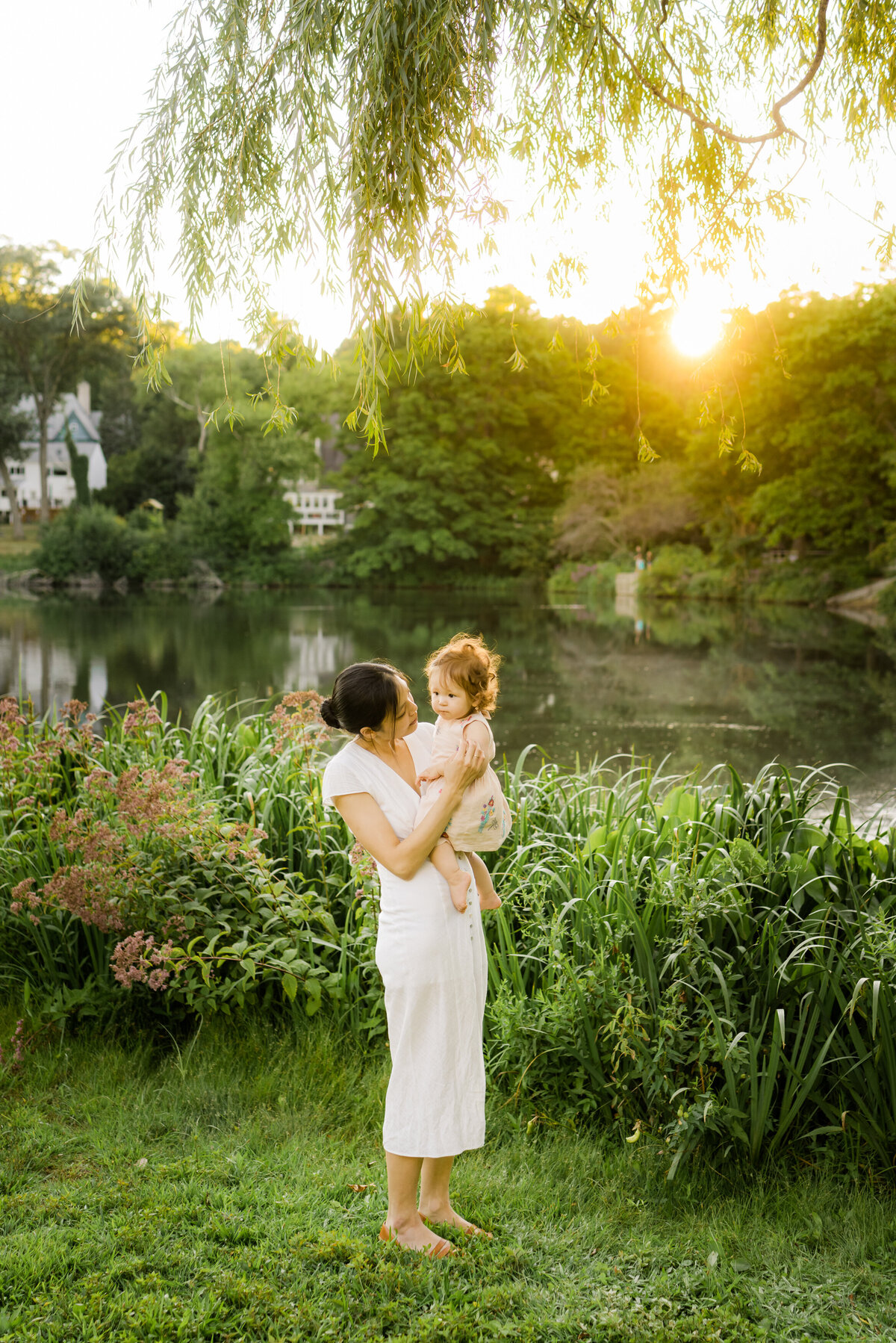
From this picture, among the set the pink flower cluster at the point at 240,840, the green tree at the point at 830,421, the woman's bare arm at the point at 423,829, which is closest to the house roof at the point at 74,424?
the green tree at the point at 830,421

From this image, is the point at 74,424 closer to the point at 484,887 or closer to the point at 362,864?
the point at 362,864

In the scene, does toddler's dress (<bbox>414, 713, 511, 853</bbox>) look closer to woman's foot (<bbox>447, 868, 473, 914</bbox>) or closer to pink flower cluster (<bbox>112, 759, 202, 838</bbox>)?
woman's foot (<bbox>447, 868, 473, 914</bbox>)

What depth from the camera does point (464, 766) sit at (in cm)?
229

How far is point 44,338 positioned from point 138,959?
42.1m

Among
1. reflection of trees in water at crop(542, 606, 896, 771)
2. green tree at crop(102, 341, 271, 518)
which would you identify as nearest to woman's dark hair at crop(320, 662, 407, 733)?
reflection of trees in water at crop(542, 606, 896, 771)

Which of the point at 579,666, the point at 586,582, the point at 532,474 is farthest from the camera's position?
the point at 532,474

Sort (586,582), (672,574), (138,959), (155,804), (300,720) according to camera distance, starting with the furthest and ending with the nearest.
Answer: (586,582) < (672,574) < (300,720) < (155,804) < (138,959)

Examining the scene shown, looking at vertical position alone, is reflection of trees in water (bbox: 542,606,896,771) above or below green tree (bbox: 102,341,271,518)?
below

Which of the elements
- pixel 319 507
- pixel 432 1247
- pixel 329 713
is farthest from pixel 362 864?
pixel 319 507

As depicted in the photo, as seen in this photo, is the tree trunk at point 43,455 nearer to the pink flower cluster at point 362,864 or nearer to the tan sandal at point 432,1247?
the pink flower cluster at point 362,864

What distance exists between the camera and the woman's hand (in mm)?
2287

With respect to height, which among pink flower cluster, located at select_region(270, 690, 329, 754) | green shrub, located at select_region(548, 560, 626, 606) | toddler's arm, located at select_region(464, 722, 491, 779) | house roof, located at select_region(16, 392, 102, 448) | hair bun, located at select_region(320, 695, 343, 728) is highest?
house roof, located at select_region(16, 392, 102, 448)

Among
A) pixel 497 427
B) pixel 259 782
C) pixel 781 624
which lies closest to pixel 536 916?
pixel 259 782

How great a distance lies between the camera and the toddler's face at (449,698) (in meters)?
2.37
